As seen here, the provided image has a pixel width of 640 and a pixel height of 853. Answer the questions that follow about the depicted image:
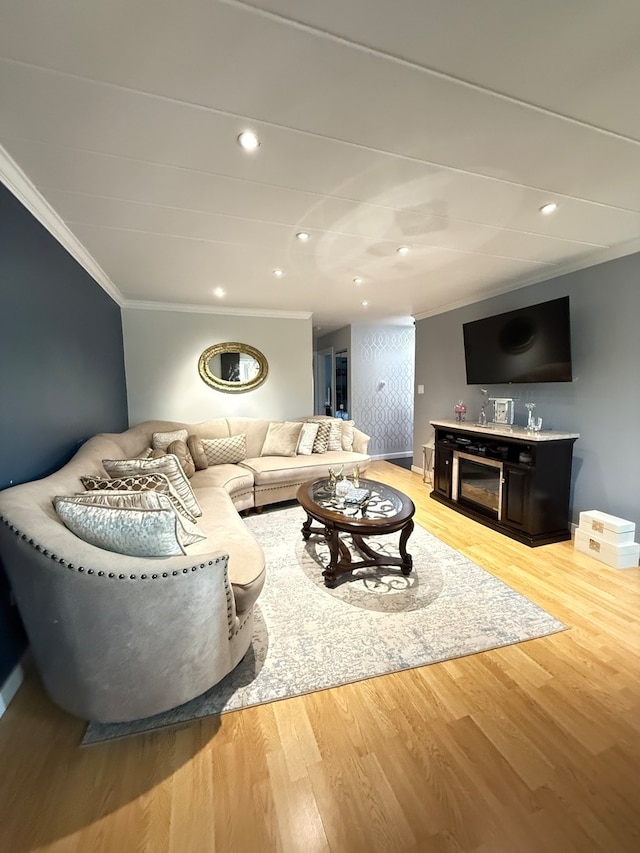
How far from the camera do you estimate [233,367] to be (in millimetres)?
4664

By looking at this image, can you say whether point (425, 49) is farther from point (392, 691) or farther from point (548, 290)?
point (548, 290)

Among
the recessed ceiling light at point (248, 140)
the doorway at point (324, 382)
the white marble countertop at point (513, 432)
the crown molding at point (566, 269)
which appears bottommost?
the white marble countertop at point (513, 432)

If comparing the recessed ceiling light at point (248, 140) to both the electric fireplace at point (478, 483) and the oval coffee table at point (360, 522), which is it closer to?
the oval coffee table at point (360, 522)

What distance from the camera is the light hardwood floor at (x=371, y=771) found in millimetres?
1012

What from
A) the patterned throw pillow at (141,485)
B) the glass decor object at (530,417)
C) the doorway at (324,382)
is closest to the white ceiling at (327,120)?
the glass decor object at (530,417)

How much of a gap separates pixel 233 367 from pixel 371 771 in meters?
4.26

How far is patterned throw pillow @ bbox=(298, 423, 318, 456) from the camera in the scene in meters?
4.23

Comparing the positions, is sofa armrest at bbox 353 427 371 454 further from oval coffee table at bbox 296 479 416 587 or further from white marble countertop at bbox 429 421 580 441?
oval coffee table at bbox 296 479 416 587

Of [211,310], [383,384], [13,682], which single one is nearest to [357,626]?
[13,682]

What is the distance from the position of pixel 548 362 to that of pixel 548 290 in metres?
0.77

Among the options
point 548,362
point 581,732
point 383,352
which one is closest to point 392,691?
point 581,732

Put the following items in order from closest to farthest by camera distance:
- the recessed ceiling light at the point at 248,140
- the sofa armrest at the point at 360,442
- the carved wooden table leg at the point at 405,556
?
the recessed ceiling light at the point at 248,140 → the carved wooden table leg at the point at 405,556 → the sofa armrest at the point at 360,442

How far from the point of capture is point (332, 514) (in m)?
2.26

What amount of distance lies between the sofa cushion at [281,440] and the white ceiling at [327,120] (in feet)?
7.44
